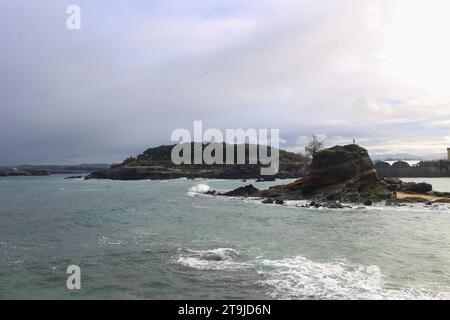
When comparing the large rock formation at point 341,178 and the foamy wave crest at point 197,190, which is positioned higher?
the large rock formation at point 341,178

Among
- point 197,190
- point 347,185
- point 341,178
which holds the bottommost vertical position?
point 197,190

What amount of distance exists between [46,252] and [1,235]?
9.70 m

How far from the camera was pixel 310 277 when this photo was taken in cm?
1861

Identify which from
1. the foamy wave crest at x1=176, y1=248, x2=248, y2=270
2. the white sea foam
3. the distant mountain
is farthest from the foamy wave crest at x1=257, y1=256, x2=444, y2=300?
the distant mountain

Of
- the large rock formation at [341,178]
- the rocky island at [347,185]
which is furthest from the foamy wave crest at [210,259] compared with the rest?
the large rock formation at [341,178]

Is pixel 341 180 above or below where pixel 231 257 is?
above

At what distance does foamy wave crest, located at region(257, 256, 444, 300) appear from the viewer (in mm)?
16016

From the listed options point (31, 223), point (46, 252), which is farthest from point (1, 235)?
point (46, 252)

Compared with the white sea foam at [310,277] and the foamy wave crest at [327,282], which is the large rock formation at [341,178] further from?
the foamy wave crest at [327,282]

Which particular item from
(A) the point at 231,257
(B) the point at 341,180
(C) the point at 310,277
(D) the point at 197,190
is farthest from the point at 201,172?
(C) the point at 310,277

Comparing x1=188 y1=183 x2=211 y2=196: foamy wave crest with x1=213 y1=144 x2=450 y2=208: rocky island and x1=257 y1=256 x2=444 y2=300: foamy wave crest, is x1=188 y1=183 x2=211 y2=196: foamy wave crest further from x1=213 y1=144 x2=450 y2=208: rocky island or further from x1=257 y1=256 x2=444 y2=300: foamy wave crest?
x1=257 y1=256 x2=444 y2=300: foamy wave crest

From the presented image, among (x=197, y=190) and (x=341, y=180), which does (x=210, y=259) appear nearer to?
(x=341, y=180)

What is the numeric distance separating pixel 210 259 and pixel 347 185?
40.3 meters

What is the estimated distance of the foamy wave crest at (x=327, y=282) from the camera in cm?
1602
